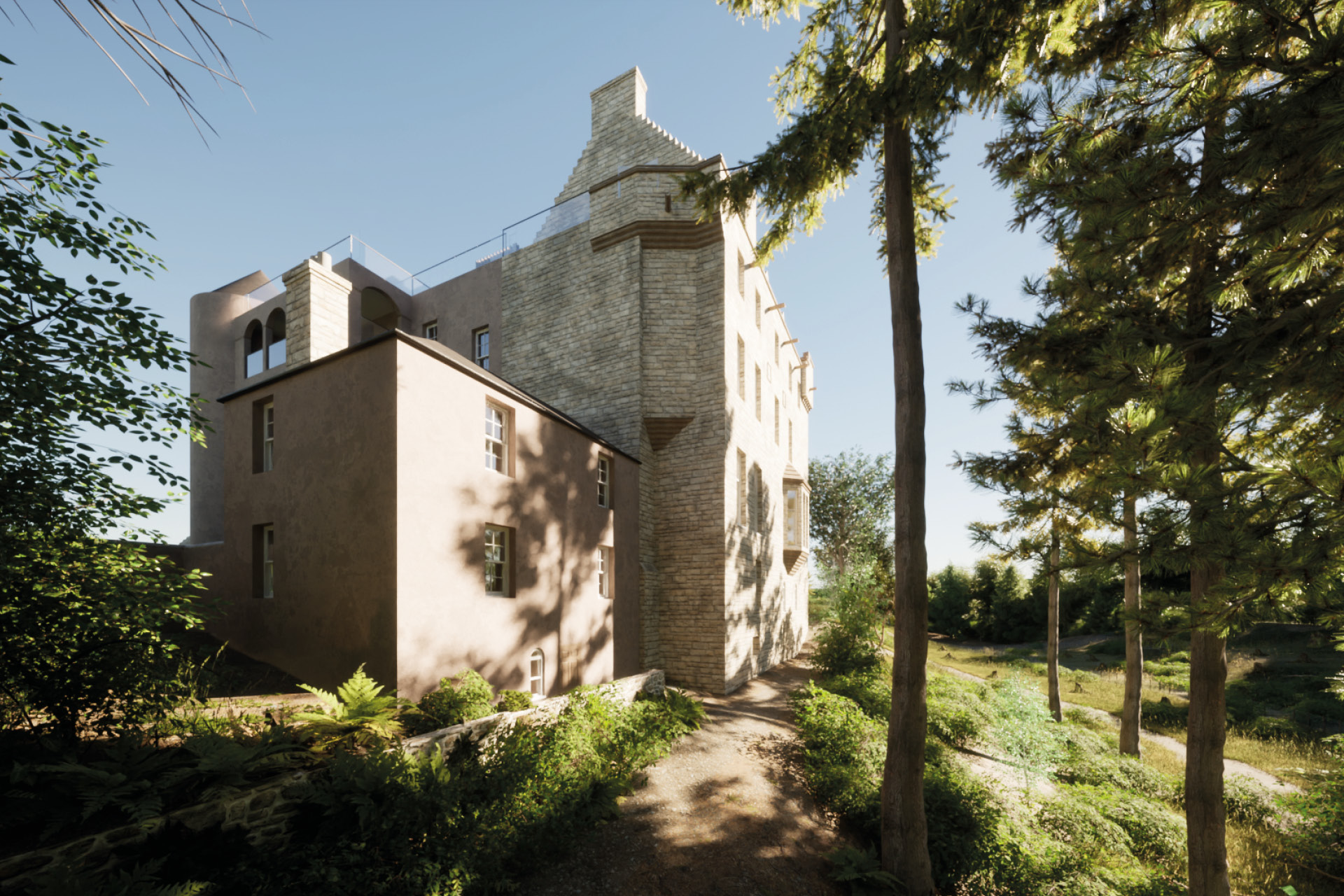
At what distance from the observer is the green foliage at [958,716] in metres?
10.9

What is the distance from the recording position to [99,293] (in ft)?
15.5

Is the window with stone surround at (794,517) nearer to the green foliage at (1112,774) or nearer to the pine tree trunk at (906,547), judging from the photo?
the green foliage at (1112,774)

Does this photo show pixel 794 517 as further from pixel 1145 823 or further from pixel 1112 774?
pixel 1145 823

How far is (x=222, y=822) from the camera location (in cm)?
427

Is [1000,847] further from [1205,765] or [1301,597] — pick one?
[1301,597]

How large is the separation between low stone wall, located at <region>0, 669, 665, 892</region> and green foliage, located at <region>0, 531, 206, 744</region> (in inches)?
48.7

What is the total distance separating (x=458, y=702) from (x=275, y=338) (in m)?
15.5

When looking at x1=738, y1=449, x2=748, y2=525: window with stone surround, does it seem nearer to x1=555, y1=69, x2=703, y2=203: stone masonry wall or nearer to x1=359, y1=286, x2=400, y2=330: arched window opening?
x1=555, y1=69, x2=703, y2=203: stone masonry wall

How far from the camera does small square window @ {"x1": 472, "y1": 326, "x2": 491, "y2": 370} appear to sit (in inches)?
642

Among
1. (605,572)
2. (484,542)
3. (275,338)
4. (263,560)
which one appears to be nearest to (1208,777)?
(484,542)

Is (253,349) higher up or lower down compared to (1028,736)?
higher up

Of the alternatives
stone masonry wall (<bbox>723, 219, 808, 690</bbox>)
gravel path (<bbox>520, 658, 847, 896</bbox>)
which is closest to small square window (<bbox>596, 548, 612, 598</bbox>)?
stone masonry wall (<bbox>723, 219, 808, 690</bbox>)

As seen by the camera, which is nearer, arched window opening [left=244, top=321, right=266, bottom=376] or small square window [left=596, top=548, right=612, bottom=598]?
small square window [left=596, top=548, right=612, bottom=598]

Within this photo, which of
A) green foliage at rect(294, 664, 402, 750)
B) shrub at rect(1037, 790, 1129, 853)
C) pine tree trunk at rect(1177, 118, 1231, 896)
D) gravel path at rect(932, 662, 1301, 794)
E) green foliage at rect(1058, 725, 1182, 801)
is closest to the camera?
pine tree trunk at rect(1177, 118, 1231, 896)
